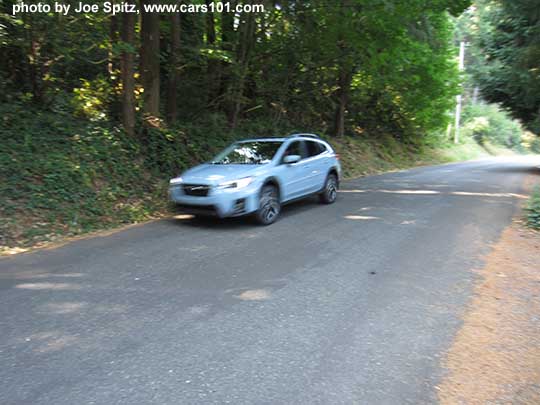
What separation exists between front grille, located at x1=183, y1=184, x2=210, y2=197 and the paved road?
669mm

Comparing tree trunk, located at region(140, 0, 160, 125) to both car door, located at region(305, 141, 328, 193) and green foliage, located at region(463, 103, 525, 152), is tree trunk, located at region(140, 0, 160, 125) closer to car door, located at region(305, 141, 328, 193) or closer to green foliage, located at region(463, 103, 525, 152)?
car door, located at region(305, 141, 328, 193)

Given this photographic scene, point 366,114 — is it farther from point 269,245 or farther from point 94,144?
point 269,245

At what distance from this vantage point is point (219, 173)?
8.43 meters

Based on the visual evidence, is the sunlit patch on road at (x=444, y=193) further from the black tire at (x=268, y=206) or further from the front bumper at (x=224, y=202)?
the front bumper at (x=224, y=202)

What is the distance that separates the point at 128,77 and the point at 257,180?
5.09 meters

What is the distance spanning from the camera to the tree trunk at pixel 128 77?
10953mm

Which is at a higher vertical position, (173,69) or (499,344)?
(173,69)

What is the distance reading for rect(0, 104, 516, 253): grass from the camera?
782 cm

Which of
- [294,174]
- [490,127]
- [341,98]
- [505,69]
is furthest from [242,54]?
[490,127]

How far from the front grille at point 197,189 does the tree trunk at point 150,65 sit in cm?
431

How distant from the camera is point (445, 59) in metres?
23.6

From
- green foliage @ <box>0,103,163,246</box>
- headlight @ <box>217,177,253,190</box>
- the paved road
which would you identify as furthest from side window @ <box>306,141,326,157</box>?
green foliage @ <box>0,103,163,246</box>

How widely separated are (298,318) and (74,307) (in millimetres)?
2274

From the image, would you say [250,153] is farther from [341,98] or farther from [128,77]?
[341,98]
